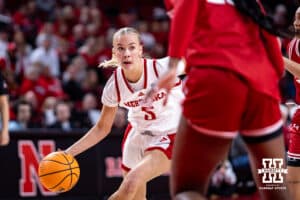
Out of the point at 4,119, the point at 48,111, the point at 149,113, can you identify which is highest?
the point at 149,113

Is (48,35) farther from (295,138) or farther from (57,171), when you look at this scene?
(295,138)

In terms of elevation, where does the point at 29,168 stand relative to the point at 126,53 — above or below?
below

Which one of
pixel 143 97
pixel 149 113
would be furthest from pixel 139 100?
pixel 149 113

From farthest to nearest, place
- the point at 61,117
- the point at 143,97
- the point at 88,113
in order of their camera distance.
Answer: the point at 88,113, the point at 61,117, the point at 143,97

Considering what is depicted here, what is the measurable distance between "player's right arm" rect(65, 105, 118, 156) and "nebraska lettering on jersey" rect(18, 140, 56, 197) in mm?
3863

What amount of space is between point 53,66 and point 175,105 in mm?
7122

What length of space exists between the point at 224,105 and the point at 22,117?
23.5ft

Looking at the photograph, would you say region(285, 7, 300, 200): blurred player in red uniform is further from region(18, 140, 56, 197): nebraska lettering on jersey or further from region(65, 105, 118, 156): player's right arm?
region(18, 140, 56, 197): nebraska lettering on jersey

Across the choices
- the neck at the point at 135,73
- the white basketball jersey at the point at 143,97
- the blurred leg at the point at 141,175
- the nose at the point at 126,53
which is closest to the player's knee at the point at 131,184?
the blurred leg at the point at 141,175

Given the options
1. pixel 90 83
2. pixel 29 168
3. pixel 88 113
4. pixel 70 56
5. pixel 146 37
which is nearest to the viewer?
pixel 29 168

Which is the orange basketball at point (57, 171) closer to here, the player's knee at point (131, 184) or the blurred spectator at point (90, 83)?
the player's knee at point (131, 184)

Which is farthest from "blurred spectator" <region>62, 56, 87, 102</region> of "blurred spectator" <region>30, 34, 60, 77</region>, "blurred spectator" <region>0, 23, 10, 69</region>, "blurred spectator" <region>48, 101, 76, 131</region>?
"blurred spectator" <region>48, 101, 76, 131</region>

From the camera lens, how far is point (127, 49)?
19.5ft

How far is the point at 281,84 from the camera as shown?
45.4 feet
